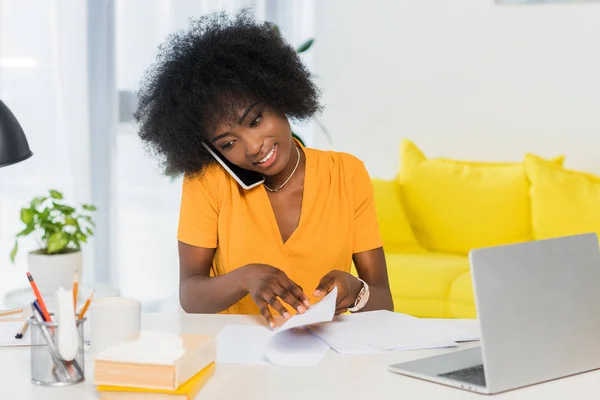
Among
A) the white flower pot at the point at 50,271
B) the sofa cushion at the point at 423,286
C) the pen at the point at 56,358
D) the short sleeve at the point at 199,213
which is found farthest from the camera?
the sofa cushion at the point at 423,286

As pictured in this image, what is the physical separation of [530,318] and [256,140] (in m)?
0.75

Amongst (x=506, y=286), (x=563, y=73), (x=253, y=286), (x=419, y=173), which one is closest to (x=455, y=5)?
(x=563, y=73)

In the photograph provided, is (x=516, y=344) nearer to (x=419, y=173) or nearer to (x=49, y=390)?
(x=49, y=390)

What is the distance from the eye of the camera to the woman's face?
1690 millimetres

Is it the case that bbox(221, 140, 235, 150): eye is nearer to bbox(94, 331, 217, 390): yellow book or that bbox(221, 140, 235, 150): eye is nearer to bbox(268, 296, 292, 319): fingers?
bbox(268, 296, 292, 319): fingers

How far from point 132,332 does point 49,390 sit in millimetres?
151

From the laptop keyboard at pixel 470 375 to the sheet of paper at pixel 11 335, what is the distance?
708 millimetres

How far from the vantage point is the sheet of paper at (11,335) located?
4.49 feet

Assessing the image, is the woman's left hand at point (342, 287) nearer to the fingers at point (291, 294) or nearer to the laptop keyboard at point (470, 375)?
the fingers at point (291, 294)

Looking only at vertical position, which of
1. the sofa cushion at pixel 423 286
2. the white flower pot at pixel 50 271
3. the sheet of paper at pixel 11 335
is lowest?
the sofa cushion at pixel 423 286

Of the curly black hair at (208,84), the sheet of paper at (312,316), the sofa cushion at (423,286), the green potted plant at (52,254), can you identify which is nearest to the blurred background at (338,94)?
the green potted plant at (52,254)

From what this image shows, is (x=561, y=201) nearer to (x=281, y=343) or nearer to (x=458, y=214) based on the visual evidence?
(x=458, y=214)

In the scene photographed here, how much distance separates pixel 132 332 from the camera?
1240 mm

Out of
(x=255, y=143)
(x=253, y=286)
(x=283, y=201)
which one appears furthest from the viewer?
(x=283, y=201)
